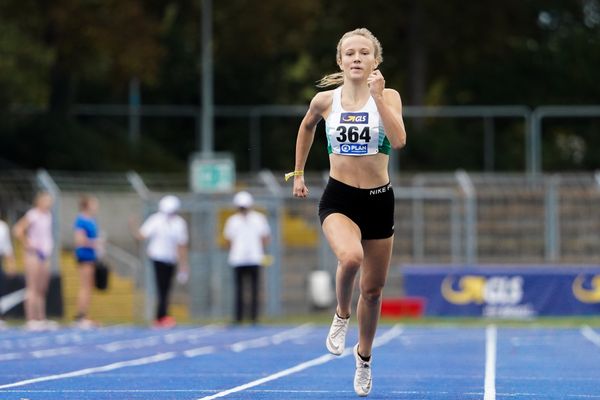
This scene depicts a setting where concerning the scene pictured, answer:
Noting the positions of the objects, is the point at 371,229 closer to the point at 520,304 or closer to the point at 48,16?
the point at 520,304

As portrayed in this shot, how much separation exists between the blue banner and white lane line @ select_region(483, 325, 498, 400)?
2.83m

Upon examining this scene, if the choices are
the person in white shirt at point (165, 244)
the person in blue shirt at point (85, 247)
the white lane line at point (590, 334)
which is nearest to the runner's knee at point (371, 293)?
the white lane line at point (590, 334)

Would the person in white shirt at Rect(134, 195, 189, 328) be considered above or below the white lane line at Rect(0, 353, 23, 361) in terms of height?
above

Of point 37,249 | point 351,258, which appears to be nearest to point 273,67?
point 37,249

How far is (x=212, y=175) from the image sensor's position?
31.3m

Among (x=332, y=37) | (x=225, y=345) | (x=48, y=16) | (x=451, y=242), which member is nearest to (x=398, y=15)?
(x=332, y=37)

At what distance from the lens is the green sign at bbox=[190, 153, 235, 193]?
31.2 metres

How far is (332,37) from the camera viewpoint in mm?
55062

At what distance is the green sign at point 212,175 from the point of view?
31.2 meters

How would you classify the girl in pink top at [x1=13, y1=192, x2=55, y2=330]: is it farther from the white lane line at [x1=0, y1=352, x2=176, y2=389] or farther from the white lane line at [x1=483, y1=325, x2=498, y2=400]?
the white lane line at [x1=0, y1=352, x2=176, y2=389]

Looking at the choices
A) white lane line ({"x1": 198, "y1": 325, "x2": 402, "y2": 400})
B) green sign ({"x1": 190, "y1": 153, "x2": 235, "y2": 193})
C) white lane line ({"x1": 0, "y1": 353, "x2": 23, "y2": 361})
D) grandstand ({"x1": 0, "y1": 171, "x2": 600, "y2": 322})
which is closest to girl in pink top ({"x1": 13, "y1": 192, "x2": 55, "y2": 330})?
grandstand ({"x1": 0, "y1": 171, "x2": 600, "y2": 322})

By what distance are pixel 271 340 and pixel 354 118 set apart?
960cm

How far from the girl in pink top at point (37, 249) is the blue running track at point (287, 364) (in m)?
1.63

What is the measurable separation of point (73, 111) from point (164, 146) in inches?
103
